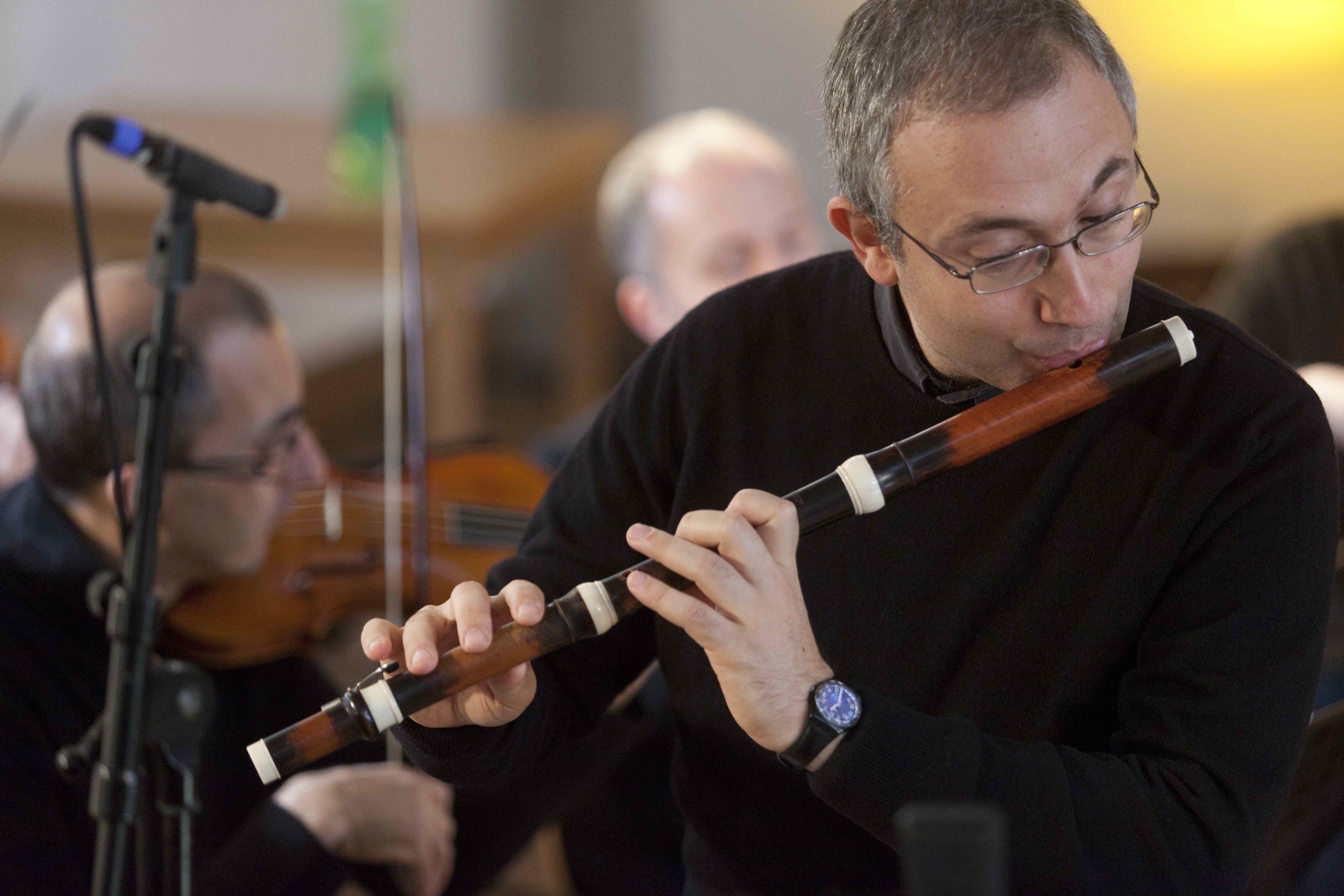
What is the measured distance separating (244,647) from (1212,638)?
126cm

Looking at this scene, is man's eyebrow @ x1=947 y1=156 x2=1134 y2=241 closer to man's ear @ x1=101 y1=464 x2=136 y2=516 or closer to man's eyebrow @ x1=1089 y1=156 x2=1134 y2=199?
man's eyebrow @ x1=1089 y1=156 x2=1134 y2=199

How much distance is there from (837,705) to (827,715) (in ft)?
0.03

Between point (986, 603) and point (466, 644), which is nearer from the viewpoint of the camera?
point (466, 644)

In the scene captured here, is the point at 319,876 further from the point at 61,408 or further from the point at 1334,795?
the point at 1334,795

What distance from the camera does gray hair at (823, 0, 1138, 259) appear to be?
3.16 feet

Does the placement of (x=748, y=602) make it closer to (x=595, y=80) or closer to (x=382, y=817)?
(x=382, y=817)

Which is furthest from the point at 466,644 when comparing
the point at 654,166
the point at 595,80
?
the point at 595,80

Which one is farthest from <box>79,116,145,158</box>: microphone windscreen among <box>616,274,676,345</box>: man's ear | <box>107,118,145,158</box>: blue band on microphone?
<box>616,274,676,345</box>: man's ear

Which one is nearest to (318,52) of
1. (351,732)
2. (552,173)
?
(552,173)

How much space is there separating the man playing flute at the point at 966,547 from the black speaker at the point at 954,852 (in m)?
0.39

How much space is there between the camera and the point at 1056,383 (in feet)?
3.34

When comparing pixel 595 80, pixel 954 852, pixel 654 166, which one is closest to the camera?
pixel 954 852

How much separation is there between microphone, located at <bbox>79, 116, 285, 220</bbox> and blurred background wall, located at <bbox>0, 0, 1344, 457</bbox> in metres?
2.31

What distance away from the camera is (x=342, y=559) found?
1996mm
